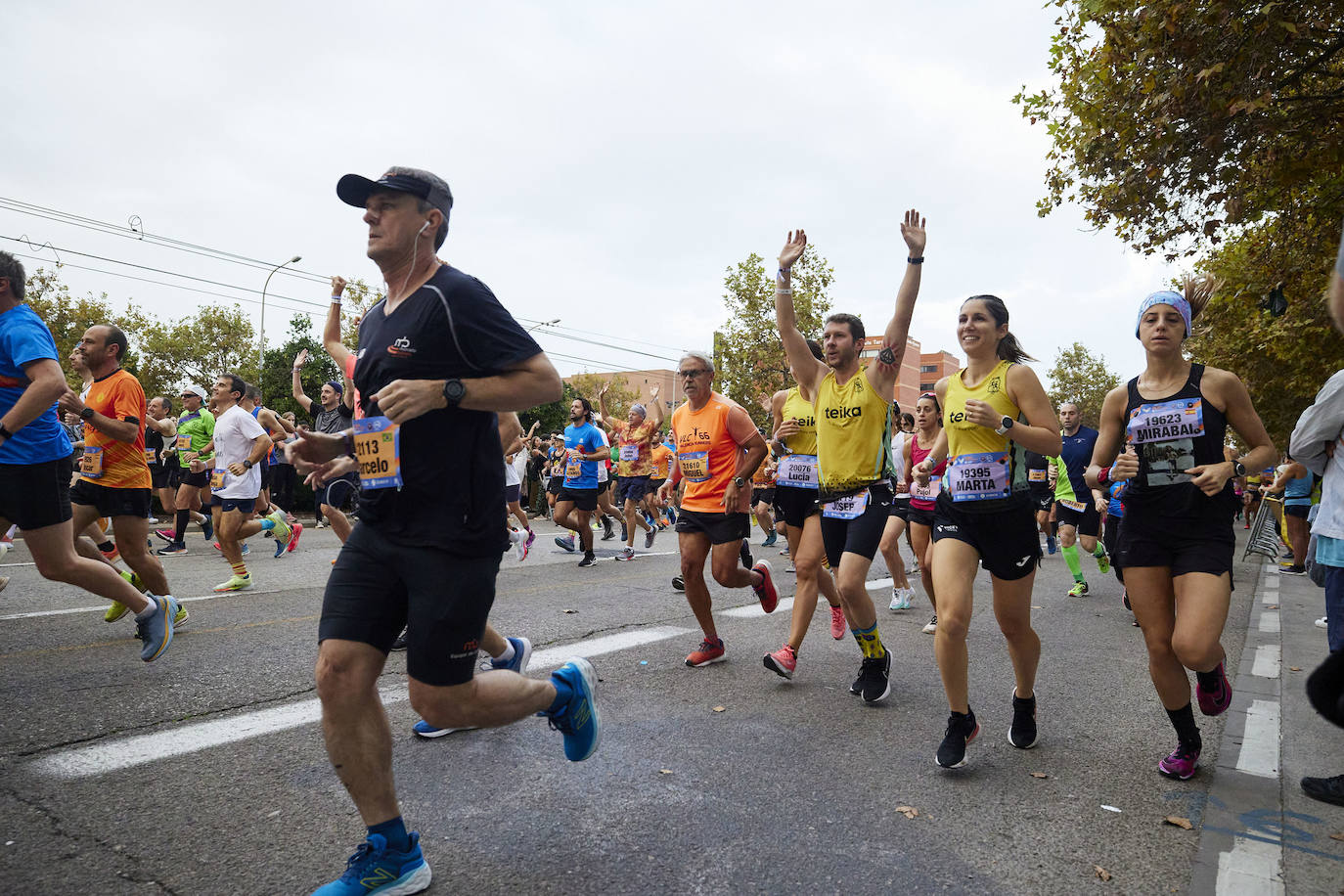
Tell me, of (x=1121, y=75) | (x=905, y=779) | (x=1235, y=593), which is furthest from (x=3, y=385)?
(x=1235, y=593)

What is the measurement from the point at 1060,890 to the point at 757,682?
2661 mm

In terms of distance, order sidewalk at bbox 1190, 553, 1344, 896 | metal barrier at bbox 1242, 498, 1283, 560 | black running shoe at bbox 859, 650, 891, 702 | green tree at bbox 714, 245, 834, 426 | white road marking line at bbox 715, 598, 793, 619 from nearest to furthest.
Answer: sidewalk at bbox 1190, 553, 1344, 896 → black running shoe at bbox 859, 650, 891, 702 → white road marking line at bbox 715, 598, 793, 619 → metal barrier at bbox 1242, 498, 1283, 560 → green tree at bbox 714, 245, 834, 426

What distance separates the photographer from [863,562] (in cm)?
486

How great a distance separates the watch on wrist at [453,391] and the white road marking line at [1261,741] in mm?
3778

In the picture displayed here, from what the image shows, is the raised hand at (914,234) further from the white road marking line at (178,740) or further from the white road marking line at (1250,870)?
the white road marking line at (178,740)

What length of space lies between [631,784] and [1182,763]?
93.8 inches

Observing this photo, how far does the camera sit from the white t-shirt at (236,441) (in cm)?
934

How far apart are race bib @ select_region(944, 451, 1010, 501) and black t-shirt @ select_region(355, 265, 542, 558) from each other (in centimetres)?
232

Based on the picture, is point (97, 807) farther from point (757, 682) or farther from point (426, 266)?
point (757, 682)

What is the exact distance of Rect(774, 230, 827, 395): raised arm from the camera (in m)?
5.20

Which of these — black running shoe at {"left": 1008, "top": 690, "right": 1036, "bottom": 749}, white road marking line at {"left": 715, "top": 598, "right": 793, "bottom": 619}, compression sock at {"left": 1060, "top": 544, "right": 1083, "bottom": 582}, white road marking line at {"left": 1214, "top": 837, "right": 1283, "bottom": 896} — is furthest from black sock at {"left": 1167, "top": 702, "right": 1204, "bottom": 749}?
compression sock at {"left": 1060, "top": 544, "right": 1083, "bottom": 582}

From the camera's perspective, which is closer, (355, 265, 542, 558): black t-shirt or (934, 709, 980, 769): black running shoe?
(355, 265, 542, 558): black t-shirt

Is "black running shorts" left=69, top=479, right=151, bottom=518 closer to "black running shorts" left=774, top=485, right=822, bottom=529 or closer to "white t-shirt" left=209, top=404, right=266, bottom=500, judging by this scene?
"white t-shirt" left=209, top=404, right=266, bottom=500

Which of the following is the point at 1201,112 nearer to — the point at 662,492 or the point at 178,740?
Result: the point at 662,492
